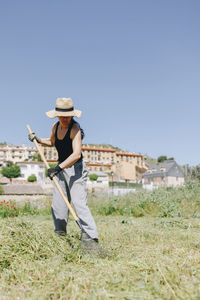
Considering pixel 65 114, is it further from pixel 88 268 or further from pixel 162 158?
pixel 162 158

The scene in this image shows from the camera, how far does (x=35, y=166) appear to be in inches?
3137

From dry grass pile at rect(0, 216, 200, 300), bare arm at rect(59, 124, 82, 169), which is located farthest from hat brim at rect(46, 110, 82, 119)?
dry grass pile at rect(0, 216, 200, 300)

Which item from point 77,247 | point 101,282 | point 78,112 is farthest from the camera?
point 78,112

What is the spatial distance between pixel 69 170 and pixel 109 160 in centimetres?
9521

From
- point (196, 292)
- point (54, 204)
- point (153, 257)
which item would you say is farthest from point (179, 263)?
point (54, 204)

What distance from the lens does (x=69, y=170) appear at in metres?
3.52

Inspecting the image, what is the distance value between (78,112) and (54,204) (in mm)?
1063

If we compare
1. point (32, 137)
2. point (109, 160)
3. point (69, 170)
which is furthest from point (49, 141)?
point (109, 160)

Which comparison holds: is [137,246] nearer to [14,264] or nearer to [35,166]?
[14,264]

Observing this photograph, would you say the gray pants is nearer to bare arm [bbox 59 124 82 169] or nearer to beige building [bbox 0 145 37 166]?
bare arm [bbox 59 124 82 169]

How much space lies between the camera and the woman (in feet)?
10.9

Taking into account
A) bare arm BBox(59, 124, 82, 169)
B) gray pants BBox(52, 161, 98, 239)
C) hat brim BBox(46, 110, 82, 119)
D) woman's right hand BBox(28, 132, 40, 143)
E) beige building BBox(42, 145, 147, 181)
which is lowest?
gray pants BBox(52, 161, 98, 239)

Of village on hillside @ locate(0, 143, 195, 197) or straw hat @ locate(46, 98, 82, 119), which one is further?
village on hillside @ locate(0, 143, 195, 197)

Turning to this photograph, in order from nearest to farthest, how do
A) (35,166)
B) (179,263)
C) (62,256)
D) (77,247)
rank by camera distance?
(179,263), (62,256), (77,247), (35,166)
